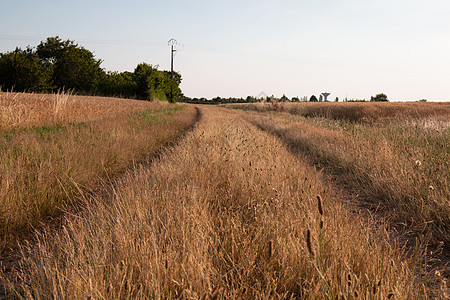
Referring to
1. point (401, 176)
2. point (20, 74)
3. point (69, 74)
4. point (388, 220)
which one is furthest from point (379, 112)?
point (69, 74)

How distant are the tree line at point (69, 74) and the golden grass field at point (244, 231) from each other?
3311 cm

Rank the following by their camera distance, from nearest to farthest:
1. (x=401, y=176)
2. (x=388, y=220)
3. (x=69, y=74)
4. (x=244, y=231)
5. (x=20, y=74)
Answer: (x=244, y=231) → (x=388, y=220) → (x=401, y=176) → (x=20, y=74) → (x=69, y=74)

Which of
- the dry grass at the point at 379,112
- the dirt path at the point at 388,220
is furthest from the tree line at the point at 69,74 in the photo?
the dirt path at the point at 388,220

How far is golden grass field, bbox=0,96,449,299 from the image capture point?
160cm

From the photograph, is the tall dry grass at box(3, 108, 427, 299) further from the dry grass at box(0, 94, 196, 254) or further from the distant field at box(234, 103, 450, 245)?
the distant field at box(234, 103, 450, 245)

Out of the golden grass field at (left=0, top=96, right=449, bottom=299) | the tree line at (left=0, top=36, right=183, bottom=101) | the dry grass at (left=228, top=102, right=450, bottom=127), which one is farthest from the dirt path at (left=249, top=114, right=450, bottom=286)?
the tree line at (left=0, top=36, right=183, bottom=101)

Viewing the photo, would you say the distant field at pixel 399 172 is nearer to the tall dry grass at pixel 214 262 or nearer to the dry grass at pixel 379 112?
the tall dry grass at pixel 214 262

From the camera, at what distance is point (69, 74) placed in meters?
41.3

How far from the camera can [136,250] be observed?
1.87m

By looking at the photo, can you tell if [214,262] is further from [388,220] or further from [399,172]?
[399,172]

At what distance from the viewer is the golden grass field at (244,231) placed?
160 centimetres

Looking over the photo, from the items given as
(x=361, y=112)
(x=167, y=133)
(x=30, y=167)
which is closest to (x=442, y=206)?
(x=30, y=167)

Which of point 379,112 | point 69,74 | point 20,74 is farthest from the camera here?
point 69,74

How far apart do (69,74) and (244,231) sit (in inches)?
1858
